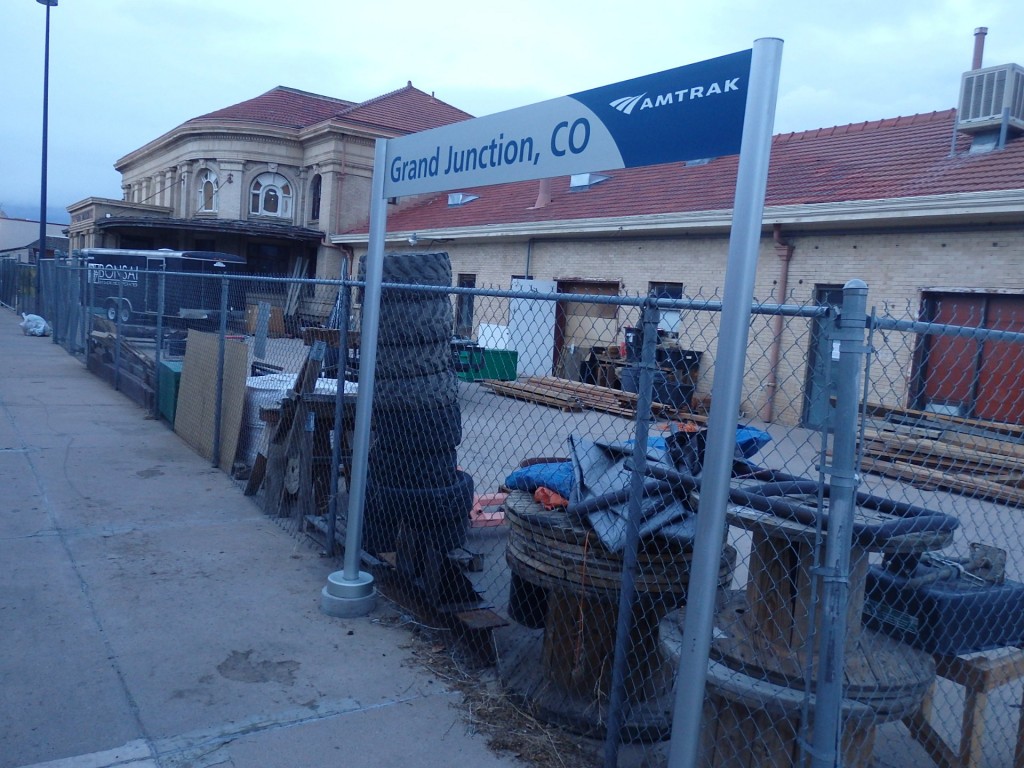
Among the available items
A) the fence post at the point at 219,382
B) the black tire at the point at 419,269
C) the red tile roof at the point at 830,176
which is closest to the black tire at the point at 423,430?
the black tire at the point at 419,269

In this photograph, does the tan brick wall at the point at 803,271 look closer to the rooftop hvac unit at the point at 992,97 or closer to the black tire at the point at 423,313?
the rooftop hvac unit at the point at 992,97

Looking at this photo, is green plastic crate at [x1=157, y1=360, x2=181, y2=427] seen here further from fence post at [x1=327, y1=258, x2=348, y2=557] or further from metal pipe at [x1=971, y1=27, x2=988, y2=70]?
metal pipe at [x1=971, y1=27, x2=988, y2=70]

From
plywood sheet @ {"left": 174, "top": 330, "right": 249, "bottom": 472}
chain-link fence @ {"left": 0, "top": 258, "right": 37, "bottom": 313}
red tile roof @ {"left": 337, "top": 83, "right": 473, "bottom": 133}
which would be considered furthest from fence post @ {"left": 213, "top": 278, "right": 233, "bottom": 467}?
chain-link fence @ {"left": 0, "top": 258, "right": 37, "bottom": 313}

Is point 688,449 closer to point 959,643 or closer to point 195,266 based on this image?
point 959,643

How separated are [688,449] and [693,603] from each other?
0.97 m

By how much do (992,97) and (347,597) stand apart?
43.6ft

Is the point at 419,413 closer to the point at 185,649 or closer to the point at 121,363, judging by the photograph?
the point at 185,649

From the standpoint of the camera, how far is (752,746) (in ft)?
9.95

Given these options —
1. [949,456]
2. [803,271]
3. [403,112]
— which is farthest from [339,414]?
[403,112]

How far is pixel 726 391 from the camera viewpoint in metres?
2.80

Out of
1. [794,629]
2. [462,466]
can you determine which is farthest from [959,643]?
[462,466]

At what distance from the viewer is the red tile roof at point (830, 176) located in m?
13.2

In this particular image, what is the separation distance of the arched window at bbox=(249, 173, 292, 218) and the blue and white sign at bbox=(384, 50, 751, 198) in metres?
31.2

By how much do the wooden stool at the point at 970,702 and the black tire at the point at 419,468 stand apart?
2.72 m
